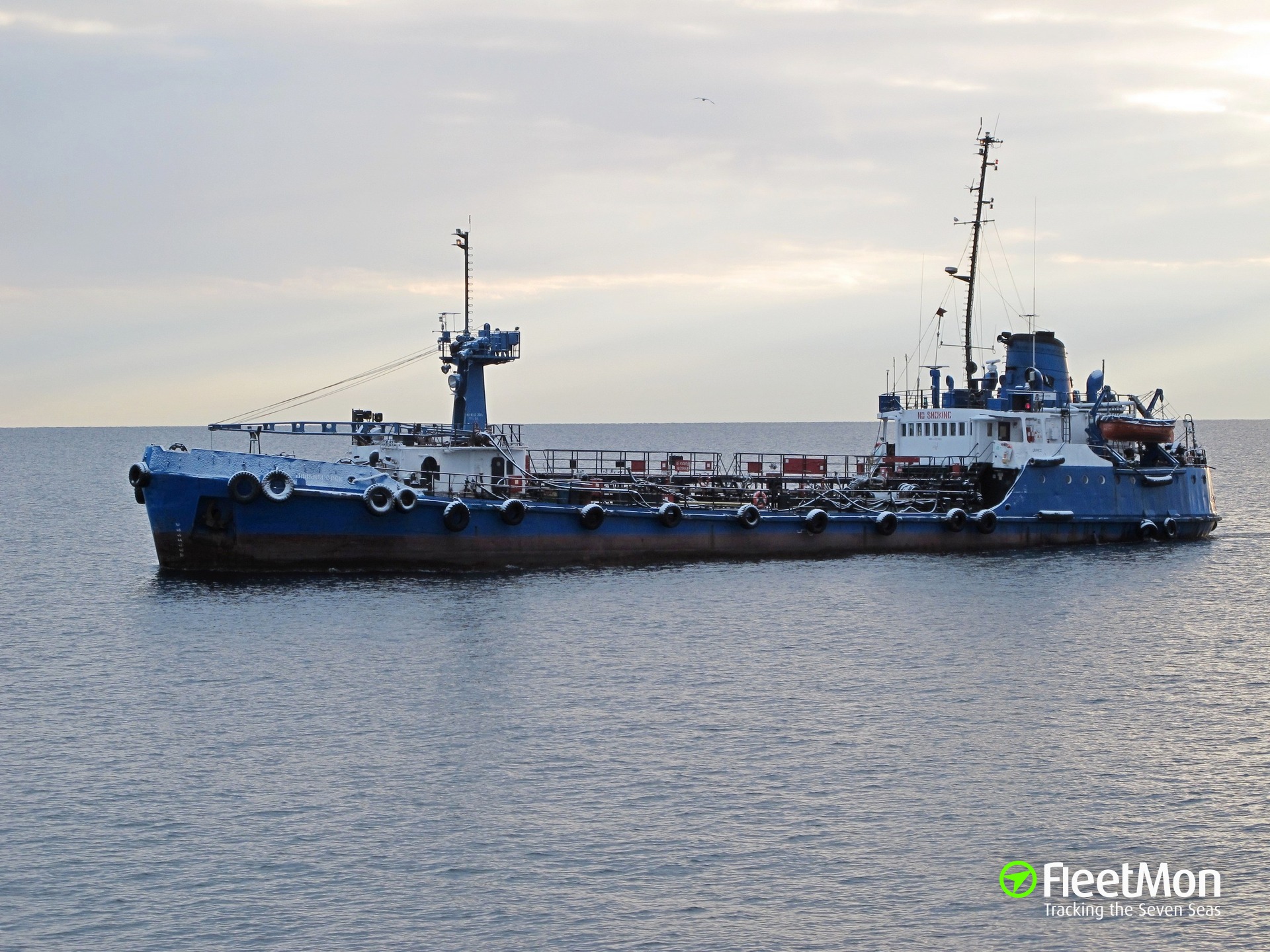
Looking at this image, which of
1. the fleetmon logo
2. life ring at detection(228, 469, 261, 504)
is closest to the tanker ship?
life ring at detection(228, 469, 261, 504)

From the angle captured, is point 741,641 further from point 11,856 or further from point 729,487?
point 11,856

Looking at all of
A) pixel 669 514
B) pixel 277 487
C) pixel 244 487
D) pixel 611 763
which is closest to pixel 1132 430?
pixel 669 514

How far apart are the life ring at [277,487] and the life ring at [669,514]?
12934mm

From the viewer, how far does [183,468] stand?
41.4m

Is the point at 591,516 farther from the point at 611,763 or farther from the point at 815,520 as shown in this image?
the point at 611,763

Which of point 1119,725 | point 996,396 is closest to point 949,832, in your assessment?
point 1119,725

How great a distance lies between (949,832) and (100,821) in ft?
46.3

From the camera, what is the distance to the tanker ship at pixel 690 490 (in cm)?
4234

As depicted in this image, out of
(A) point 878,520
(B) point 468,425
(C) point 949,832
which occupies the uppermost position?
(B) point 468,425

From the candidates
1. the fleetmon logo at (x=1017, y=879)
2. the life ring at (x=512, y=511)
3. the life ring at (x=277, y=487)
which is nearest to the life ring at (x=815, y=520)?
the life ring at (x=512, y=511)

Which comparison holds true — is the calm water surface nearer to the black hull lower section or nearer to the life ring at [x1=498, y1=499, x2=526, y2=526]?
the black hull lower section

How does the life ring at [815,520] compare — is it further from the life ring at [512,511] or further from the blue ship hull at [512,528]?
the life ring at [512,511]

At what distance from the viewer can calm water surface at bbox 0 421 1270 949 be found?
19.2m

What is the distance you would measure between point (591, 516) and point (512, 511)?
2.94m
